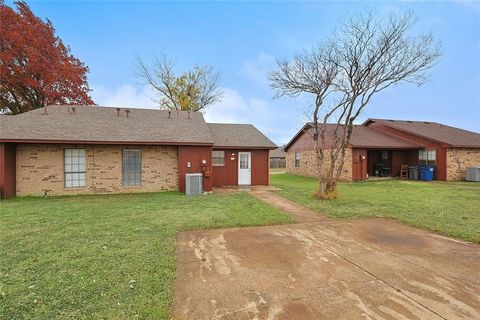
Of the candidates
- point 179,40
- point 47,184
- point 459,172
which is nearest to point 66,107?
point 47,184

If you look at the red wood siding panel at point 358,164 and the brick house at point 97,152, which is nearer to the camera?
the brick house at point 97,152

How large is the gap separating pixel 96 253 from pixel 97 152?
7.59 m

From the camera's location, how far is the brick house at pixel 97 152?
31.9 feet

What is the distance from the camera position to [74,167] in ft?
33.9

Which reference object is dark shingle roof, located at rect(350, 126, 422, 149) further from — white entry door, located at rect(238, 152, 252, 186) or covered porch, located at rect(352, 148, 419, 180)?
white entry door, located at rect(238, 152, 252, 186)

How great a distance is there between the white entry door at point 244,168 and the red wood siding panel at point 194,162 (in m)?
2.78

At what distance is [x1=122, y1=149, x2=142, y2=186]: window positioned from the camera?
10812mm

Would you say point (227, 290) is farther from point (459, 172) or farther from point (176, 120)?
point (459, 172)

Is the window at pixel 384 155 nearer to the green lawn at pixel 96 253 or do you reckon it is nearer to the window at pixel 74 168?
the green lawn at pixel 96 253

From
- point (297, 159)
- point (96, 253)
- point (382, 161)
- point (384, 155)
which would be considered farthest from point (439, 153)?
point (96, 253)

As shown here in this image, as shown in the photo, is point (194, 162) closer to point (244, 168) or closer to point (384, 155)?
point (244, 168)

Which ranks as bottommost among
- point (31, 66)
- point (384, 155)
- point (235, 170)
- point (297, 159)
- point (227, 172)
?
point (227, 172)

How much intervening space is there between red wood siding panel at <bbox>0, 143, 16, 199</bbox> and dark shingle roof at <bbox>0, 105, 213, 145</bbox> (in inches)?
22.1

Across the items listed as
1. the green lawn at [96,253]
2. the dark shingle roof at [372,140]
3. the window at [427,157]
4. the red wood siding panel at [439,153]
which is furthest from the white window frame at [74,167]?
the window at [427,157]
